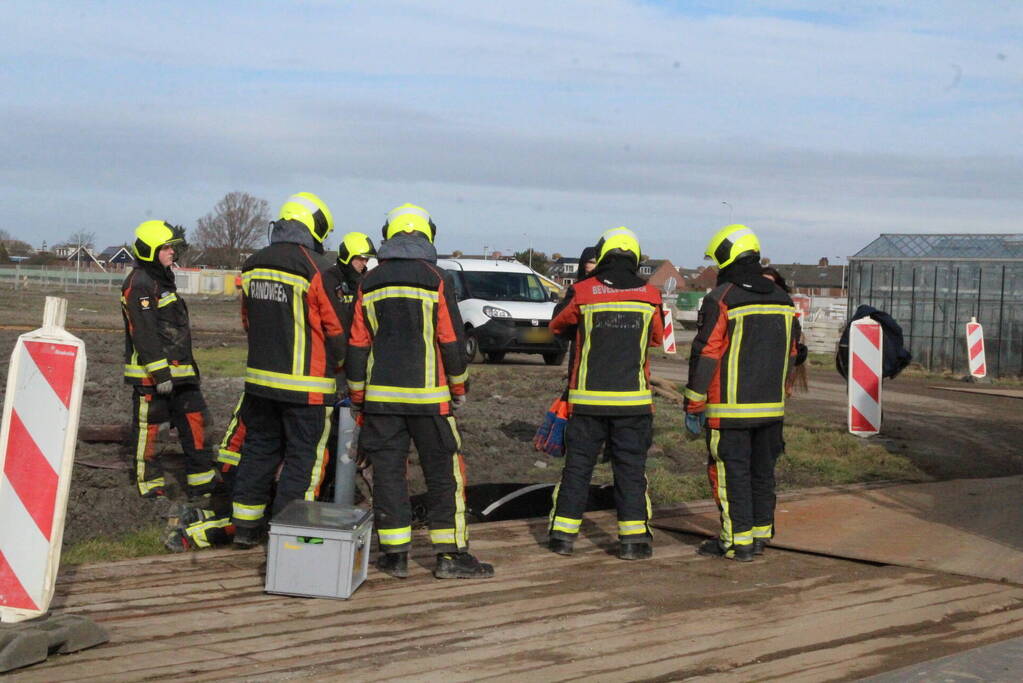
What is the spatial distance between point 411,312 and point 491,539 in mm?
1864

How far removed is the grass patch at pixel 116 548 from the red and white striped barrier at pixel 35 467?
1651mm

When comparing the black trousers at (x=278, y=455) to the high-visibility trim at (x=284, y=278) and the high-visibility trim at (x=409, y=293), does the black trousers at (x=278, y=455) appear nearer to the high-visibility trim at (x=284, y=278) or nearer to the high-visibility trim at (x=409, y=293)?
the high-visibility trim at (x=284, y=278)

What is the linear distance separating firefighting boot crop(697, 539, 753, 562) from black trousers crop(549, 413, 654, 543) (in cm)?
44

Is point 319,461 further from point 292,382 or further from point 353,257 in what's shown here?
point 353,257

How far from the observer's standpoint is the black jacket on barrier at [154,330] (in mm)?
8641

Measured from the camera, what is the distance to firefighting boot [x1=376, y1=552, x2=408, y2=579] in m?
6.83

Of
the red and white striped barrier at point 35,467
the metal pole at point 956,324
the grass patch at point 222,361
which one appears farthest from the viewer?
the metal pole at point 956,324

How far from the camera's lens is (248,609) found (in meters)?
6.06

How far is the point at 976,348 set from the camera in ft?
81.7

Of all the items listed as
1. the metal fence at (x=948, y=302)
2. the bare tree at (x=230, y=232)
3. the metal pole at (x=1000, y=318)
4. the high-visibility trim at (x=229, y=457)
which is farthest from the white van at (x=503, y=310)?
the bare tree at (x=230, y=232)

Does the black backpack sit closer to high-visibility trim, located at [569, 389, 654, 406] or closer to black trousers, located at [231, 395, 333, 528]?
high-visibility trim, located at [569, 389, 654, 406]

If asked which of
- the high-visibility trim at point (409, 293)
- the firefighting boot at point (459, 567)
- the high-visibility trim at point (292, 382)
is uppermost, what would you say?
the high-visibility trim at point (409, 293)

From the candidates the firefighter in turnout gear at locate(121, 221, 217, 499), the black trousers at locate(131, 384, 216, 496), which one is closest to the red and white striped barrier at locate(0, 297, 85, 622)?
the firefighter in turnout gear at locate(121, 221, 217, 499)

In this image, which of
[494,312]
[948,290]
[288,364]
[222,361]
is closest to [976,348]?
[948,290]
